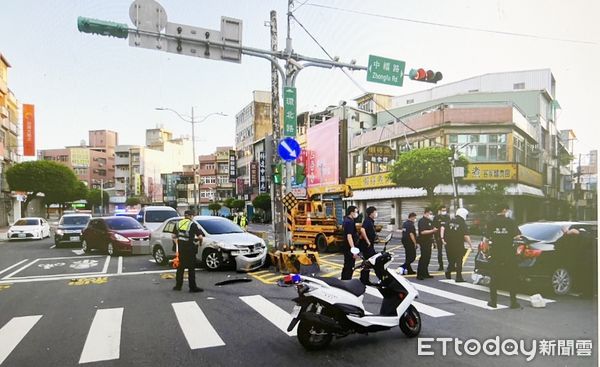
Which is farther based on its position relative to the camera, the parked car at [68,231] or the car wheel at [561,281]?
the parked car at [68,231]

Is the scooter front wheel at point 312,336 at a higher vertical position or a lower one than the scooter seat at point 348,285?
lower

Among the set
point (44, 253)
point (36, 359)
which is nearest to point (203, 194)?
point (44, 253)

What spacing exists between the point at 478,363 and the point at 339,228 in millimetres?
11629

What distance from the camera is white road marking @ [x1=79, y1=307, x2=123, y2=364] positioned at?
14.8ft

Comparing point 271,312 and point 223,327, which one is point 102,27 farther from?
point 271,312

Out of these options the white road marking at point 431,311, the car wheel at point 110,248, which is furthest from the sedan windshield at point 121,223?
Result: the white road marking at point 431,311

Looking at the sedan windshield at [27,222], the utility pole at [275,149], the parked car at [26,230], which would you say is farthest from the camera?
the sedan windshield at [27,222]

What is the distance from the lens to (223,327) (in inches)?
219

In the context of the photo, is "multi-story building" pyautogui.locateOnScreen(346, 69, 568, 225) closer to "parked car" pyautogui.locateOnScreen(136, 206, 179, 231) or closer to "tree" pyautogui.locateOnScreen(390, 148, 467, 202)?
"tree" pyautogui.locateOnScreen(390, 148, 467, 202)

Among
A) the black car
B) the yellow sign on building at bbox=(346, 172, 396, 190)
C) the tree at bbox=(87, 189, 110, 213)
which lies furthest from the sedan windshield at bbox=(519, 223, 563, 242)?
the tree at bbox=(87, 189, 110, 213)

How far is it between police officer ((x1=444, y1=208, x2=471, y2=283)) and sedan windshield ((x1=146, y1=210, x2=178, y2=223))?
12911 millimetres

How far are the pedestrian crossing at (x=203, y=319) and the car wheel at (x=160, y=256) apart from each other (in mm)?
5153

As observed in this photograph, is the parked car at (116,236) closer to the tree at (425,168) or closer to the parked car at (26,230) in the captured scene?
the parked car at (26,230)

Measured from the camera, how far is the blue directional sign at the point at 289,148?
10484mm
